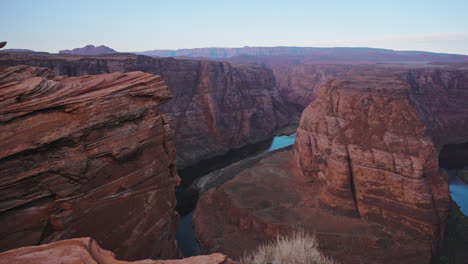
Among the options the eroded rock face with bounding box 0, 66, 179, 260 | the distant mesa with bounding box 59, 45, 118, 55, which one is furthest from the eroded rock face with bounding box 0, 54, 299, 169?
the distant mesa with bounding box 59, 45, 118, 55

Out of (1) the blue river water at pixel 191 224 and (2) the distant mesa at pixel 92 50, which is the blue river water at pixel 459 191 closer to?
(1) the blue river water at pixel 191 224

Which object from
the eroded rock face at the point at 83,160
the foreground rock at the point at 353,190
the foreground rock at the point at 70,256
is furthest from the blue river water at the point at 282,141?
the foreground rock at the point at 70,256

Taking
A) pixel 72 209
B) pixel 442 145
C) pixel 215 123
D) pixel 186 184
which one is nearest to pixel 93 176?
pixel 72 209

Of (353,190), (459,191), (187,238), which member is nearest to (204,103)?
(187,238)

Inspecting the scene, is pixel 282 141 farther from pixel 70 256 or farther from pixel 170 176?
pixel 70 256

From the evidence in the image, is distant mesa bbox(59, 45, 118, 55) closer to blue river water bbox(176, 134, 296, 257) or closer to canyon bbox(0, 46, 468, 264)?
canyon bbox(0, 46, 468, 264)

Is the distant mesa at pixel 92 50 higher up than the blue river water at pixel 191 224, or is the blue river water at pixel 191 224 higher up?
the distant mesa at pixel 92 50
